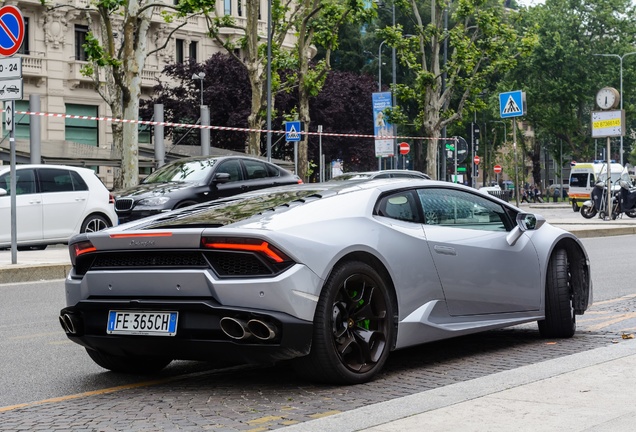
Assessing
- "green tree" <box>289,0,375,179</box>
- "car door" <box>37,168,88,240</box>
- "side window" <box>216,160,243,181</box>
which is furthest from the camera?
"green tree" <box>289,0,375,179</box>

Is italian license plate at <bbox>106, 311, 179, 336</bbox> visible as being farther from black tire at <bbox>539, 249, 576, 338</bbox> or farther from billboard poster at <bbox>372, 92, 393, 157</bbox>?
billboard poster at <bbox>372, 92, 393, 157</bbox>

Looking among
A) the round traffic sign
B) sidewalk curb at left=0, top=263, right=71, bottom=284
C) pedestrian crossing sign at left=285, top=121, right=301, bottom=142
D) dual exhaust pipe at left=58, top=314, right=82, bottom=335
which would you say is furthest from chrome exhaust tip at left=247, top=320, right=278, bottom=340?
pedestrian crossing sign at left=285, top=121, right=301, bottom=142

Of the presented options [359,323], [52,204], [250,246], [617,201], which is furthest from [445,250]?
[617,201]

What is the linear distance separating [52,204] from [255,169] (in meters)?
3.99

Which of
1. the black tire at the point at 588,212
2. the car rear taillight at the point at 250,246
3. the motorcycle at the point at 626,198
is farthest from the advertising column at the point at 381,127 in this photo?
the car rear taillight at the point at 250,246

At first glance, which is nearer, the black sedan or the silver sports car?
the silver sports car

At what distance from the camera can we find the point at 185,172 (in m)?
20.0

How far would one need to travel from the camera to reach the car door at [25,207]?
1819 cm

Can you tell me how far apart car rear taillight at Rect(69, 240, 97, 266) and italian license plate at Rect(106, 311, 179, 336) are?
0.43m

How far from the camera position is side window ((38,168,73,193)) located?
18.8 m

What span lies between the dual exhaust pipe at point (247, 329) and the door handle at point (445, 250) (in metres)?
1.59

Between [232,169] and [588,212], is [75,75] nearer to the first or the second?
[588,212]

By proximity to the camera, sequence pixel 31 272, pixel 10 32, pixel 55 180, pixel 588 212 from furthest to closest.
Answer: pixel 588 212 < pixel 55 180 < pixel 10 32 < pixel 31 272

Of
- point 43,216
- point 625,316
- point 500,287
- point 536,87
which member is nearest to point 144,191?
point 43,216
